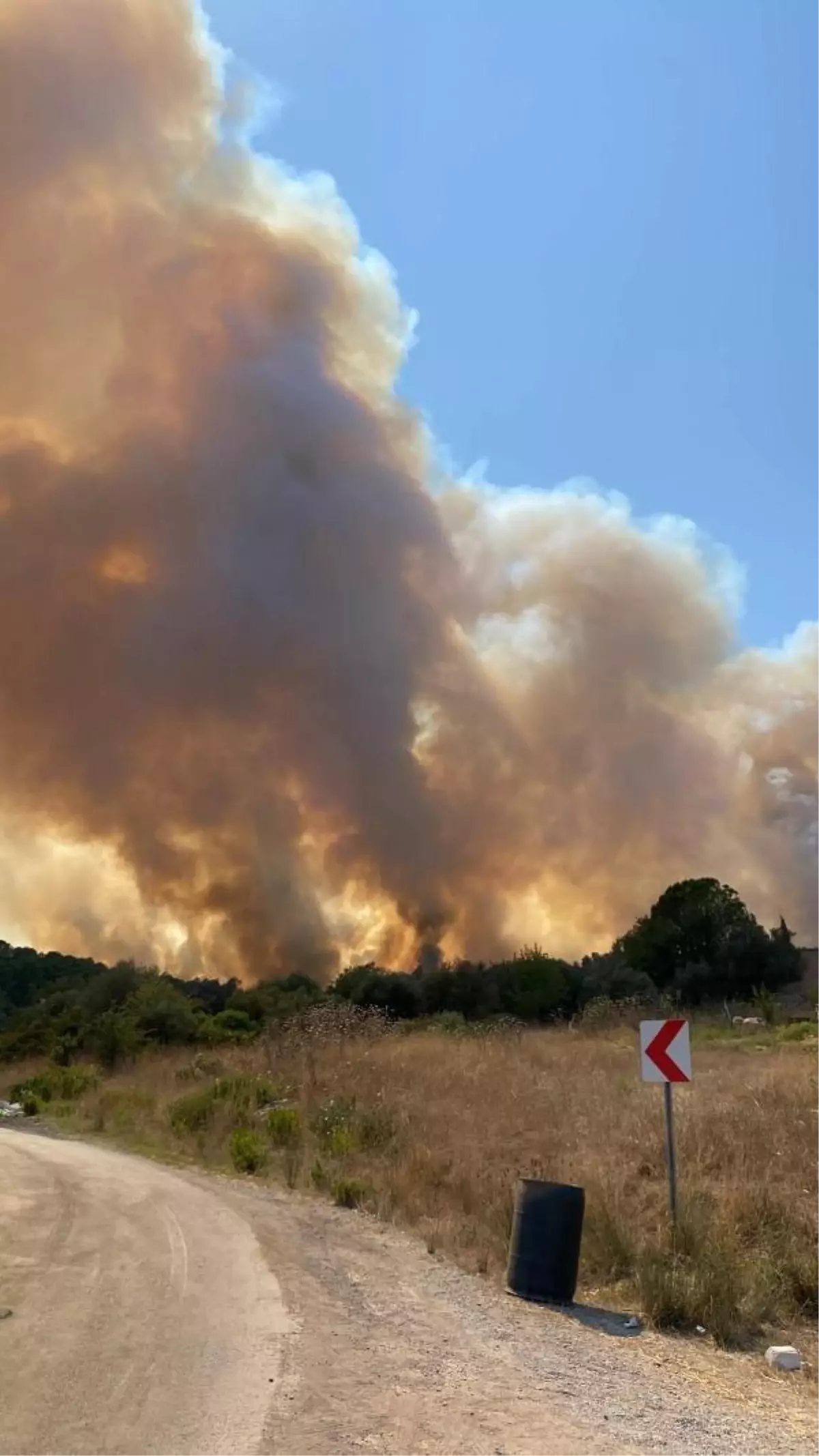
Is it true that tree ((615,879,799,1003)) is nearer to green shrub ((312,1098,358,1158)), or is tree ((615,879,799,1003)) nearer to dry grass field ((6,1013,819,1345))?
dry grass field ((6,1013,819,1345))

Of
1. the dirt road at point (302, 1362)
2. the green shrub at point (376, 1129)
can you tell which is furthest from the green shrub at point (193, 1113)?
the dirt road at point (302, 1362)

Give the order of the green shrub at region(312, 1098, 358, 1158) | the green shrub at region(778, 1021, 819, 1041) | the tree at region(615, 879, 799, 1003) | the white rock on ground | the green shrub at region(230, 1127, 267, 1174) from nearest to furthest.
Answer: the white rock on ground < the green shrub at region(312, 1098, 358, 1158) < the green shrub at region(230, 1127, 267, 1174) < the green shrub at region(778, 1021, 819, 1041) < the tree at region(615, 879, 799, 1003)

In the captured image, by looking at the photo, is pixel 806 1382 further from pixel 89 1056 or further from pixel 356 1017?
pixel 89 1056

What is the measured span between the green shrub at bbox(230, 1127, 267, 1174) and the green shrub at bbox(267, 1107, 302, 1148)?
270 mm

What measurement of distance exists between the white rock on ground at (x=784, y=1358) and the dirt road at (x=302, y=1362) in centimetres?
41

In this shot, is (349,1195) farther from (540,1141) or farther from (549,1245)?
(549,1245)

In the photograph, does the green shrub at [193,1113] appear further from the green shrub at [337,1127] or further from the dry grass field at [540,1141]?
the green shrub at [337,1127]

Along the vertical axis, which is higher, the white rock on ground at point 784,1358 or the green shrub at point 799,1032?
the green shrub at point 799,1032

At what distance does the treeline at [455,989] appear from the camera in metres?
38.8

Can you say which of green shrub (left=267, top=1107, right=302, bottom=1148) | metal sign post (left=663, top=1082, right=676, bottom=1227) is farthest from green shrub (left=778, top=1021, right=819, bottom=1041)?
metal sign post (left=663, top=1082, right=676, bottom=1227)

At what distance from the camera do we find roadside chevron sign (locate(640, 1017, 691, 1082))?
30.0 feet

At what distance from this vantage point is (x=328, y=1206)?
38.8ft

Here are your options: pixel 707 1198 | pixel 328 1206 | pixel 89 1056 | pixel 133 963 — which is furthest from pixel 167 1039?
pixel 707 1198

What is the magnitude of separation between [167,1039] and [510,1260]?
31.7m
